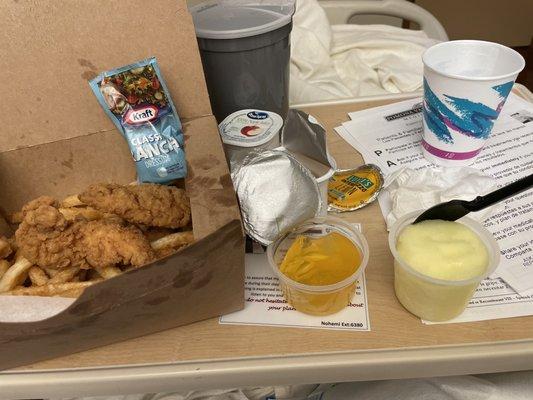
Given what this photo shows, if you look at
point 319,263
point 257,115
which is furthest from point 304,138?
point 319,263

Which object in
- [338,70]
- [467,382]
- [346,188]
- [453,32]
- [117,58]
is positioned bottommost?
[453,32]

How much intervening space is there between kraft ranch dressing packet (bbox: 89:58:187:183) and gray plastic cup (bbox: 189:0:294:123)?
14 centimetres

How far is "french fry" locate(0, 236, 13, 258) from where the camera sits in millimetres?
591

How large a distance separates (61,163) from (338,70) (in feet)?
2.88

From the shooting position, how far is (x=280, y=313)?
57cm

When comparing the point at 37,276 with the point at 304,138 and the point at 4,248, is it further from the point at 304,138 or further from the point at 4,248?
the point at 304,138

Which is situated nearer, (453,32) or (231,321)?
(231,321)

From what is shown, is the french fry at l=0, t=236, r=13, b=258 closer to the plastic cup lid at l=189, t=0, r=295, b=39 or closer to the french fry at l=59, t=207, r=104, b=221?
the french fry at l=59, t=207, r=104, b=221

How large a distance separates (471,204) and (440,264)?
0.09 meters

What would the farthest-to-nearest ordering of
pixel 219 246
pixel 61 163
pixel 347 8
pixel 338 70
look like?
pixel 347 8
pixel 338 70
pixel 61 163
pixel 219 246

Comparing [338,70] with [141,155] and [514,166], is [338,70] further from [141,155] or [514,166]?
[141,155]

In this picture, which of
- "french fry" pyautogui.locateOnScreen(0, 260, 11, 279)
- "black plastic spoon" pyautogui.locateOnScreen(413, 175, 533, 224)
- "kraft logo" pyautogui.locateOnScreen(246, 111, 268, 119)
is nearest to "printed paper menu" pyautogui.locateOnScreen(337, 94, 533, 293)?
"black plastic spoon" pyautogui.locateOnScreen(413, 175, 533, 224)

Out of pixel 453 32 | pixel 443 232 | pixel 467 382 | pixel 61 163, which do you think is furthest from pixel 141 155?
pixel 453 32

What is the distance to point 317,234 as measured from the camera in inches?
24.1
